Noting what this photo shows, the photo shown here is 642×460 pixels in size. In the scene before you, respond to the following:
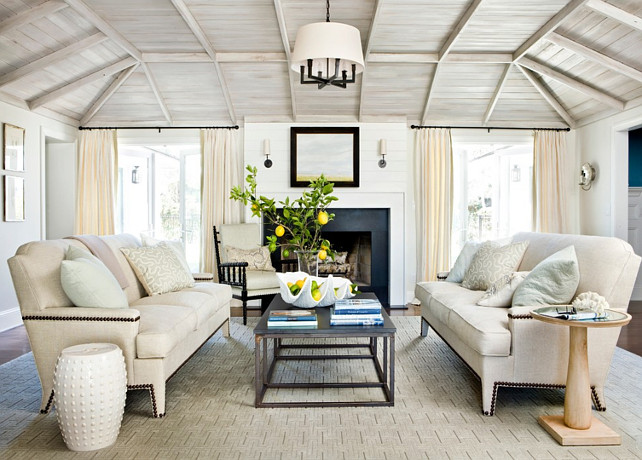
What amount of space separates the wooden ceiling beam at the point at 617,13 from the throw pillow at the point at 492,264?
188 cm

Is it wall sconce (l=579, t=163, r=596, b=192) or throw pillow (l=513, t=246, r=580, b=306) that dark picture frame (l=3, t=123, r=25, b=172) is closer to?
throw pillow (l=513, t=246, r=580, b=306)

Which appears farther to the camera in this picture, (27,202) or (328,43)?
(27,202)

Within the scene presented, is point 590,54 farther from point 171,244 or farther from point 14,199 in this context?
point 14,199

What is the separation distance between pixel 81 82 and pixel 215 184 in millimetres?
1784

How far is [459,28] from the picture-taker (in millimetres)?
4770

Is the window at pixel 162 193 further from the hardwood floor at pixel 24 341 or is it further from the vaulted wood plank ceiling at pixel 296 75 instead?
the hardwood floor at pixel 24 341

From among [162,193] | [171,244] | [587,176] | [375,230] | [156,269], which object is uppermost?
[587,176]

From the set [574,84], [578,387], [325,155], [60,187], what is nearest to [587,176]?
[574,84]

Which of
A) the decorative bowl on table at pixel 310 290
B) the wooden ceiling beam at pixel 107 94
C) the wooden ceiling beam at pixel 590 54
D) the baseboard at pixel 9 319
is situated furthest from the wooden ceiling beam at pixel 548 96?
the baseboard at pixel 9 319

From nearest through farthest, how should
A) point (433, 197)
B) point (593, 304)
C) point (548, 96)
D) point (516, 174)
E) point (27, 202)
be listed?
point (593, 304) → point (27, 202) → point (548, 96) → point (433, 197) → point (516, 174)

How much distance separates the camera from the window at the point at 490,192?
22.8ft

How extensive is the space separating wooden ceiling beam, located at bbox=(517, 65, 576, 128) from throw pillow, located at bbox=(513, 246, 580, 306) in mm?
3372

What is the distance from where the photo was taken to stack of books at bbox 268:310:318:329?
293 centimetres

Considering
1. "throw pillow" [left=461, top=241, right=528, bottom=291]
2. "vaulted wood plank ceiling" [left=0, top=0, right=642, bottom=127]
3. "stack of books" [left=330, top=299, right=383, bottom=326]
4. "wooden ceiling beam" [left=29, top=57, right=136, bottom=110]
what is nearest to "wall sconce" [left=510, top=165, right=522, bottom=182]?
"vaulted wood plank ceiling" [left=0, top=0, right=642, bottom=127]
